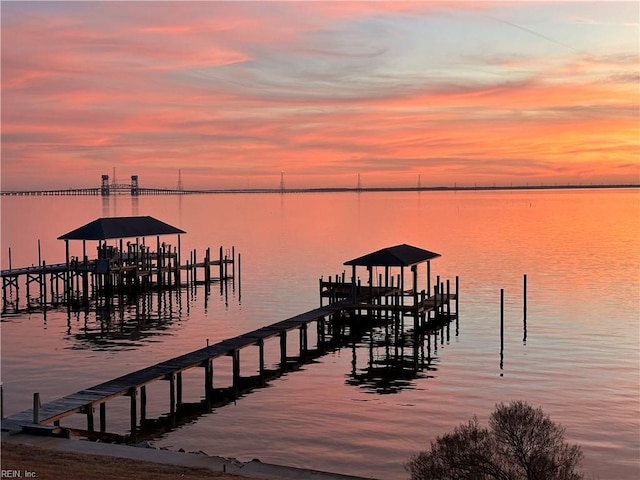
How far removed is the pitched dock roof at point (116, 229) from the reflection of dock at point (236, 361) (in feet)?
58.6

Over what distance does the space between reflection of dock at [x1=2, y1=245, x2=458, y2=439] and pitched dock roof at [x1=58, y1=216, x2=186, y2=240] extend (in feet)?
58.6

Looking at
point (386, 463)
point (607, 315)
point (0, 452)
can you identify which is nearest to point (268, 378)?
point (386, 463)

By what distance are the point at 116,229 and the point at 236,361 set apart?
1136 inches

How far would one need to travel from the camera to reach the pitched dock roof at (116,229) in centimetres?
5606

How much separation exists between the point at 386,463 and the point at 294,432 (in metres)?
3.95

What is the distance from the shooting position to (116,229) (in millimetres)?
57750

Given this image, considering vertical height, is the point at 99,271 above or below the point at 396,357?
above

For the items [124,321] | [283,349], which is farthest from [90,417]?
[124,321]

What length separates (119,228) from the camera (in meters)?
58.2

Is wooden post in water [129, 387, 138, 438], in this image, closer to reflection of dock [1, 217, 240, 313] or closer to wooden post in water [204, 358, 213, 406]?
wooden post in water [204, 358, 213, 406]

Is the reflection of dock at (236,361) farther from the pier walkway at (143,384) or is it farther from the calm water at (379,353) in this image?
the calm water at (379,353)

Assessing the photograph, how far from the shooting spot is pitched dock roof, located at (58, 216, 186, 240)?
184 ft

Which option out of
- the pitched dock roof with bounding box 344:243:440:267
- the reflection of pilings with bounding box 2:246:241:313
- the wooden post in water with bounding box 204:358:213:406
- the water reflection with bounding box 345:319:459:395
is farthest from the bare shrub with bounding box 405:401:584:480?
the reflection of pilings with bounding box 2:246:241:313

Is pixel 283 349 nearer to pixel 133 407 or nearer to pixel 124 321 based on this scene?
pixel 133 407
